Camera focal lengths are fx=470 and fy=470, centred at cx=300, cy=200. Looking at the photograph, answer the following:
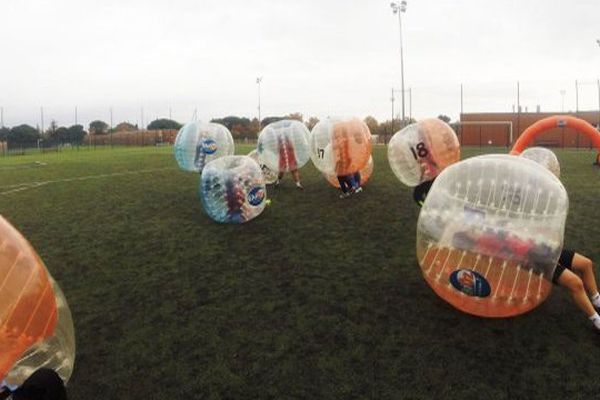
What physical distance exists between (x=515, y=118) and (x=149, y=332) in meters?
43.6

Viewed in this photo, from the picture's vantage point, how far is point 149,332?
16.4 ft

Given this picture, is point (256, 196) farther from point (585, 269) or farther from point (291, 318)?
point (585, 269)

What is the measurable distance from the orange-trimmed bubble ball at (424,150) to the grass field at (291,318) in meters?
0.92

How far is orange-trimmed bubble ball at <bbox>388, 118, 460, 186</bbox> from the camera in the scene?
8078 mm

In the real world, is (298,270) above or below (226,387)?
above

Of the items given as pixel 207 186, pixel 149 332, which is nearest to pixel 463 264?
pixel 149 332

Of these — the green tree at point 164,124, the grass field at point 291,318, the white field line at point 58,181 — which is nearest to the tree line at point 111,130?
the green tree at point 164,124

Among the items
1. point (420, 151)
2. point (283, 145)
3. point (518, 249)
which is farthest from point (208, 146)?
point (518, 249)

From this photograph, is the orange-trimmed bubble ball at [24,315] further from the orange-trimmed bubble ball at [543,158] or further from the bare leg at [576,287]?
the orange-trimmed bubble ball at [543,158]

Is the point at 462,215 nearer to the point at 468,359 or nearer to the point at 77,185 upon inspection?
the point at 468,359

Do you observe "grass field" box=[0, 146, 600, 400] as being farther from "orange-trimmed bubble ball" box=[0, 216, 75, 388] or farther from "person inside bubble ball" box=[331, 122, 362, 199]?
"orange-trimmed bubble ball" box=[0, 216, 75, 388]

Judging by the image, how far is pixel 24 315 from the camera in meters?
2.81

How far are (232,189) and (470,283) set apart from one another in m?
4.91

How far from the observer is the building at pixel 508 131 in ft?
123
